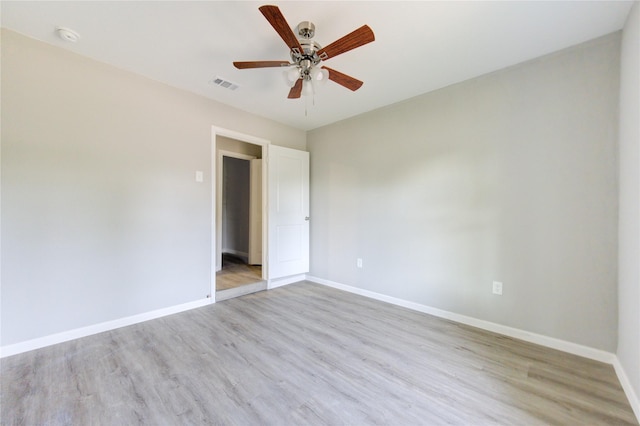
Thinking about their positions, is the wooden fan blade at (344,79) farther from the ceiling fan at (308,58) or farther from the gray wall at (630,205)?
the gray wall at (630,205)

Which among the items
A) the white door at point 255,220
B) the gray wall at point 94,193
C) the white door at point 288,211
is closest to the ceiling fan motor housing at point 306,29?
the gray wall at point 94,193

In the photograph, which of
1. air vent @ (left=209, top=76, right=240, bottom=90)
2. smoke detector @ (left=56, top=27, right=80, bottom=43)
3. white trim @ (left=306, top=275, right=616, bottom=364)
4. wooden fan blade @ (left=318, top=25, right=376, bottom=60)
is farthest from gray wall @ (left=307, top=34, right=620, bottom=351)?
smoke detector @ (left=56, top=27, right=80, bottom=43)

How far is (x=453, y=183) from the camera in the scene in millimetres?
2711

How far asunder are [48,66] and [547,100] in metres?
4.37

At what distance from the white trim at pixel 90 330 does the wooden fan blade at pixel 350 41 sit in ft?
9.82

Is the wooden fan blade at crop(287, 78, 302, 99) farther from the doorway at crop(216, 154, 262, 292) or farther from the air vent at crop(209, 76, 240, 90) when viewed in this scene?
the doorway at crop(216, 154, 262, 292)

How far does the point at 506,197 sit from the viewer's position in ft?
7.82

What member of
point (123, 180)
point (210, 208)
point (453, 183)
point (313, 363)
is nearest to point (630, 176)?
point (453, 183)

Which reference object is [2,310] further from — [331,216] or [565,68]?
[565,68]

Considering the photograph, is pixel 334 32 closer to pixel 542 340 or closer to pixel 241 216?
pixel 542 340

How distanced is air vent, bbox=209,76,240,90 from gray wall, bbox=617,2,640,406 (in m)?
3.23

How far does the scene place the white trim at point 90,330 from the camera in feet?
6.57

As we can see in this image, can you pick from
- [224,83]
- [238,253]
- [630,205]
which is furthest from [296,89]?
[238,253]

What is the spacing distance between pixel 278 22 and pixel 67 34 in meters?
1.91
